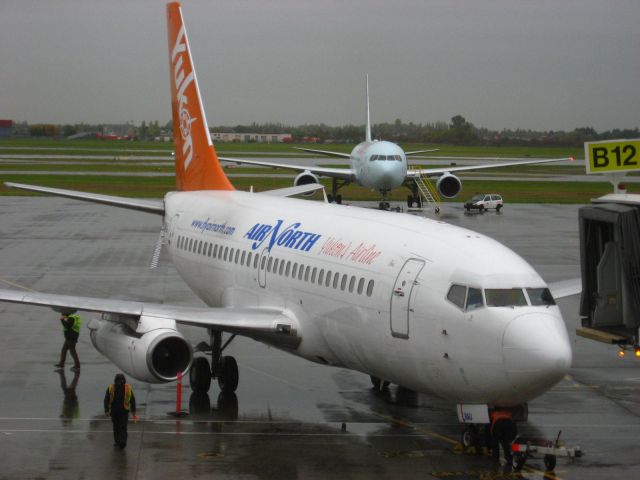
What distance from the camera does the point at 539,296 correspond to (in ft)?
56.9

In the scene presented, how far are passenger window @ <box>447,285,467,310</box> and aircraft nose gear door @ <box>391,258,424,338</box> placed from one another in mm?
919

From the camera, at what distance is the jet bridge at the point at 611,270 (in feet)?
59.8

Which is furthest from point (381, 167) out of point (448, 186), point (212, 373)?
point (212, 373)

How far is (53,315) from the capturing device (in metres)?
33.5

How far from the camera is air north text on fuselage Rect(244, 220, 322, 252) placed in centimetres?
2267

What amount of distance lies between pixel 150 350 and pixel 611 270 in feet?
29.5

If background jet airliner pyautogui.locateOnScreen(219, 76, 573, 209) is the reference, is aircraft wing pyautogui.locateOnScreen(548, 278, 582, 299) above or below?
below

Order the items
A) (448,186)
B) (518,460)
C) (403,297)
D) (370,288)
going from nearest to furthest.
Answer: (518,460) → (403,297) → (370,288) → (448,186)

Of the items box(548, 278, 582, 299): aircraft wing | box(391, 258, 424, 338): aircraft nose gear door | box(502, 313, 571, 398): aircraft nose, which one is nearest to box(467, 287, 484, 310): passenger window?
box(502, 313, 571, 398): aircraft nose

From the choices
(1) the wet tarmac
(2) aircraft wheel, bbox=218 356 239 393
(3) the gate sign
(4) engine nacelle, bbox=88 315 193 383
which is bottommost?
(1) the wet tarmac

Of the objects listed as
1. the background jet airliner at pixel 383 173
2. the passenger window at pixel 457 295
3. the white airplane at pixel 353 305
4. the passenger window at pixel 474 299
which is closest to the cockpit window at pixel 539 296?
the white airplane at pixel 353 305

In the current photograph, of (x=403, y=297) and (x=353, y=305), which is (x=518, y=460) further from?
(x=353, y=305)

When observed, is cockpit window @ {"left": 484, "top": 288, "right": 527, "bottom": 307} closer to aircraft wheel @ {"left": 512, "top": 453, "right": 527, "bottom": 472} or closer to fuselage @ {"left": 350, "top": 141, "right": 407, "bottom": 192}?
aircraft wheel @ {"left": 512, "top": 453, "right": 527, "bottom": 472}

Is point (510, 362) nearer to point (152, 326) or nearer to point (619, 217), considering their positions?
point (619, 217)
